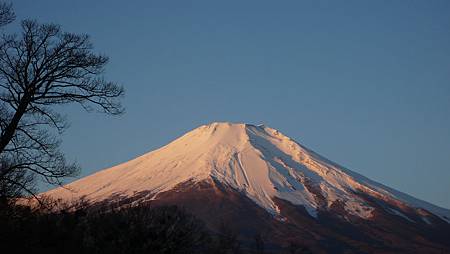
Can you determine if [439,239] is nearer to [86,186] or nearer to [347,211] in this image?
[347,211]

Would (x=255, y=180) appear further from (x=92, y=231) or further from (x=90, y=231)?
(x=90, y=231)

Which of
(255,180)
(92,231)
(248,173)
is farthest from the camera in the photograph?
(248,173)

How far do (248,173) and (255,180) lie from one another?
9.11ft

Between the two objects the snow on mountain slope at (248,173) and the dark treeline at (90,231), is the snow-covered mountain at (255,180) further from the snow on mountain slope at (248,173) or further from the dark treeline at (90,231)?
the dark treeline at (90,231)

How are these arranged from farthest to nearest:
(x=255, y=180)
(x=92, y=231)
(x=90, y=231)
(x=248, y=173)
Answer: (x=248, y=173) → (x=255, y=180) → (x=92, y=231) → (x=90, y=231)

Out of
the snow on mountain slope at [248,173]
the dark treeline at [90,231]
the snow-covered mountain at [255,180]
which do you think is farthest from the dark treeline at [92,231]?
the snow on mountain slope at [248,173]

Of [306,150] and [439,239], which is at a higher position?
[306,150]

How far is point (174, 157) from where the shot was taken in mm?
172625

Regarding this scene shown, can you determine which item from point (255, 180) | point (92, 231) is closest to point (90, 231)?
point (92, 231)

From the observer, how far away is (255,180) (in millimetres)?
157500

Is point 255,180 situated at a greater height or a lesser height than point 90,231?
greater

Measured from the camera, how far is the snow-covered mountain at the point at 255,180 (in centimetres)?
14900

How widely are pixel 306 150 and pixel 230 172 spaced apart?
29.0 meters

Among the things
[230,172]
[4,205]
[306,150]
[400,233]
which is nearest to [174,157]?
[230,172]
